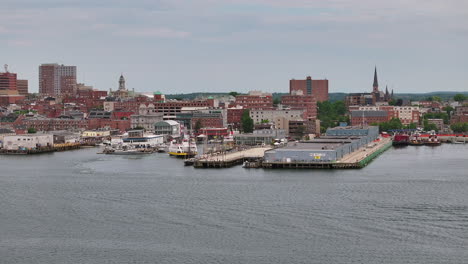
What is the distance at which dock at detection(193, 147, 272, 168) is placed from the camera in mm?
48094

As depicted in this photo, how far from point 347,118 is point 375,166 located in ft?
206

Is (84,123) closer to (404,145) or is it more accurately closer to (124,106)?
(124,106)

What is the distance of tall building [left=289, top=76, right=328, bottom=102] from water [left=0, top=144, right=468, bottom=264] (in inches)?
3893

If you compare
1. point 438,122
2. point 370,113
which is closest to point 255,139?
point 370,113

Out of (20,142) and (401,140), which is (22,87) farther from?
(401,140)

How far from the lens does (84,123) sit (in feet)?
286

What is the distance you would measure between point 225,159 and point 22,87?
105 m

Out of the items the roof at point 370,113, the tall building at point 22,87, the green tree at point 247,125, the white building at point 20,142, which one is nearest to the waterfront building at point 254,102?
the roof at point 370,113

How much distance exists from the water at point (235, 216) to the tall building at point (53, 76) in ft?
393

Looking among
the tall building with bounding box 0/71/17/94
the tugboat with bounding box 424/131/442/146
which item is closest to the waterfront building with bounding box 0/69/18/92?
the tall building with bounding box 0/71/17/94

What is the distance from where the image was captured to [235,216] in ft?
94.4

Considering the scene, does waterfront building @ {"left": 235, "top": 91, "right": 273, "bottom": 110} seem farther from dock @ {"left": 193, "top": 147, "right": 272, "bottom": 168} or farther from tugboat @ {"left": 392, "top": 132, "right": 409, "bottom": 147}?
dock @ {"left": 193, "top": 147, "right": 272, "bottom": 168}

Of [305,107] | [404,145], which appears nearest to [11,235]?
[404,145]

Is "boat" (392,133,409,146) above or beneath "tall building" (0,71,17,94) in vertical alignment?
beneath
